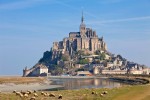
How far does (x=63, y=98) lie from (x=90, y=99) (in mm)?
3142

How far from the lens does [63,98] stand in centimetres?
3722

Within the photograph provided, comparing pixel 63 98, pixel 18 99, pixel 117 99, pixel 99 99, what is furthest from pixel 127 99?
pixel 18 99

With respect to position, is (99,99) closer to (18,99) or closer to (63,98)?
(63,98)

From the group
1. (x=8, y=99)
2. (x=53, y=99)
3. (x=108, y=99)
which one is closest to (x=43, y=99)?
(x=53, y=99)

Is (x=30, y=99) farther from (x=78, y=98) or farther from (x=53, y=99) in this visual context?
(x=78, y=98)

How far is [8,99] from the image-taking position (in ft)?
117

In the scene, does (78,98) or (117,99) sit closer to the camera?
(117,99)

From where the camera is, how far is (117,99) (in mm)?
33406

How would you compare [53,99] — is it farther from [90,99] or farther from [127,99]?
[127,99]

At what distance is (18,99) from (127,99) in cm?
1000

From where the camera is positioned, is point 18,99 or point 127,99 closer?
point 127,99

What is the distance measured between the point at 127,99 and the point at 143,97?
1587 mm

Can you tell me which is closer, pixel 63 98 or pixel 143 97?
pixel 143 97

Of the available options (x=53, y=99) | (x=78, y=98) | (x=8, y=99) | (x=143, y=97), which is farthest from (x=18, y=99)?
(x=143, y=97)
